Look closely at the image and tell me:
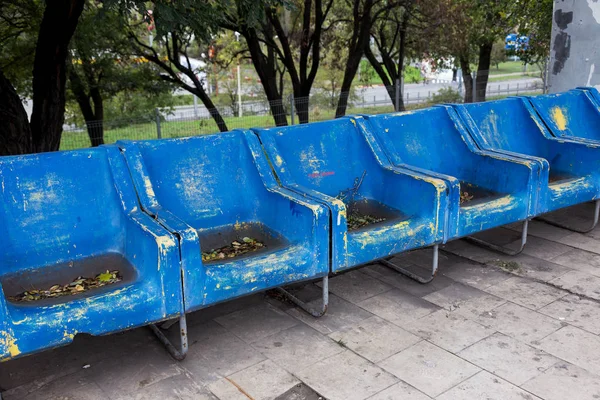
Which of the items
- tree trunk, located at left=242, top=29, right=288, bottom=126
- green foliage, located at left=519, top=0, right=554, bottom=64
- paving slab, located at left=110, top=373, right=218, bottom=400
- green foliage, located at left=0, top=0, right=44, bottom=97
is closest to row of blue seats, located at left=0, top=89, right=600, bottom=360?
paving slab, located at left=110, top=373, right=218, bottom=400

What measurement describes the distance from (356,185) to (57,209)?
2.44 m

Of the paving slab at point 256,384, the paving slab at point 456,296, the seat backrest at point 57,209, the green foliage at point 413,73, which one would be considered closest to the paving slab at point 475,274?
the paving slab at point 456,296

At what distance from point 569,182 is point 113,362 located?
4139mm

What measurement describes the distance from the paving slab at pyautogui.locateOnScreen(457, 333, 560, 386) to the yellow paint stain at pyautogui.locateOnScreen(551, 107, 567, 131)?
3.46 meters

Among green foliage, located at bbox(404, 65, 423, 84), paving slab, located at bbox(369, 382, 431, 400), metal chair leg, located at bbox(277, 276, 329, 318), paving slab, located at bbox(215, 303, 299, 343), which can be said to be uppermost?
green foliage, located at bbox(404, 65, 423, 84)

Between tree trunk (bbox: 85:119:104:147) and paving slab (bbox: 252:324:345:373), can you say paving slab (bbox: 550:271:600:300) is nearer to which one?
paving slab (bbox: 252:324:345:373)

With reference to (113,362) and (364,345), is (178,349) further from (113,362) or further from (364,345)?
(364,345)

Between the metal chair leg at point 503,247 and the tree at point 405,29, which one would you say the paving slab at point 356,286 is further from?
the tree at point 405,29

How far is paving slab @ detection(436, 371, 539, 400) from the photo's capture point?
10.2 ft

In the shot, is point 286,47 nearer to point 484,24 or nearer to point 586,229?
point 484,24

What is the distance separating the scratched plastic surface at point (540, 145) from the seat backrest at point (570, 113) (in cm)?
20

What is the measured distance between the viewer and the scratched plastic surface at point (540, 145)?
5.20 meters

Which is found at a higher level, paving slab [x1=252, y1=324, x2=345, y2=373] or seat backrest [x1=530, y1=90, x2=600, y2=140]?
seat backrest [x1=530, y1=90, x2=600, y2=140]

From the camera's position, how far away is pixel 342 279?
4715mm
